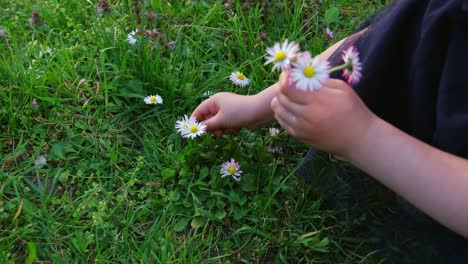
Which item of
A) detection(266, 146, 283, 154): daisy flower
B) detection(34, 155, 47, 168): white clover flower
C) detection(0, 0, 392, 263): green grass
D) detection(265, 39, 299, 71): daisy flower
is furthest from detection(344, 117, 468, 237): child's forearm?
detection(34, 155, 47, 168): white clover flower

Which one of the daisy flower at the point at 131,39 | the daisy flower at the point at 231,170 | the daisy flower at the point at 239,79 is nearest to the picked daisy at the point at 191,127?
the daisy flower at the point at 231,170

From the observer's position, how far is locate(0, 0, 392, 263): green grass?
133 cm

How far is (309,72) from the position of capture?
33.3 inches

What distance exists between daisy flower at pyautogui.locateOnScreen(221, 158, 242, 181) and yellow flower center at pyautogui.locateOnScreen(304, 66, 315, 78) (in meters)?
0.58

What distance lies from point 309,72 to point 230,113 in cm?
56

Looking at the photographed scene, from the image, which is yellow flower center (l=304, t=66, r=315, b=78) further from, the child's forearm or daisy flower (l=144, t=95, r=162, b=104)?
daisy flower (l=144, t=95, r=162, b=104)

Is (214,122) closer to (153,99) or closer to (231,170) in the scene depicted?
(231,170)

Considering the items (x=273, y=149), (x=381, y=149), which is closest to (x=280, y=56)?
(x=381, y=149)

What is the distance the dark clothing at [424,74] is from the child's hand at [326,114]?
0.50 ft

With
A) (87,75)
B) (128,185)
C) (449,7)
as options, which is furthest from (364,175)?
(87,75)

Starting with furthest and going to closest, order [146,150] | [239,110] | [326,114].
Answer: [146,150] < [239,110] < [326,114]

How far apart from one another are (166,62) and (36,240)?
2.06ft

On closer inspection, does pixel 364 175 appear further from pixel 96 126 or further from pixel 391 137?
pixel 96 126

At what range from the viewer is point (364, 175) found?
1.30m
